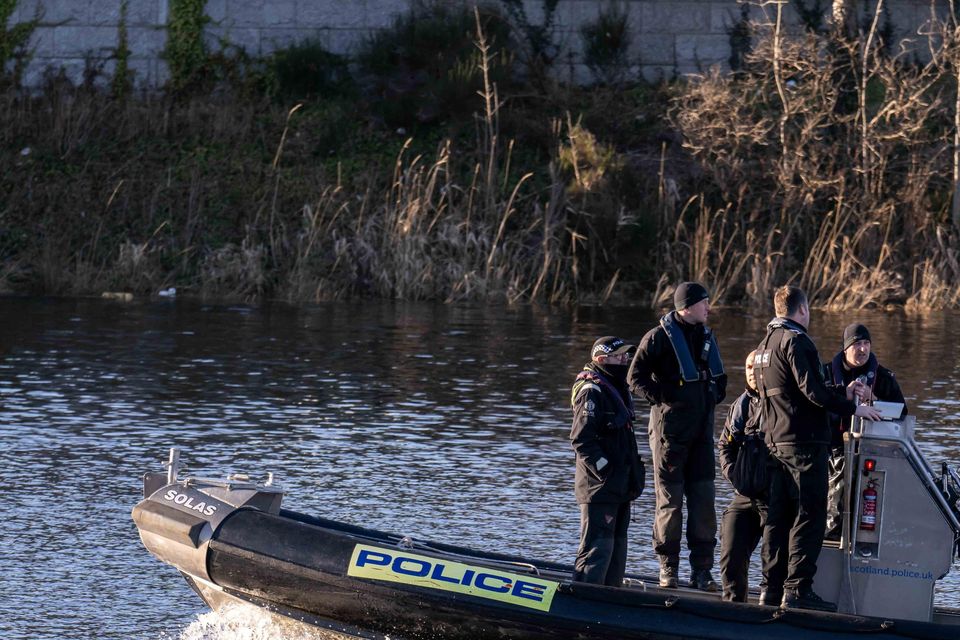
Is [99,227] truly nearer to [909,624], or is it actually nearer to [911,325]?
[911,325]

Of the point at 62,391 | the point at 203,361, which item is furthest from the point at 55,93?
the point at 62,391

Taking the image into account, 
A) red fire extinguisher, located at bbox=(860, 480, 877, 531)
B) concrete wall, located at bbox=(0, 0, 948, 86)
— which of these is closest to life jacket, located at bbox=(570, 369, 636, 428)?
red fire extinguisher, located at bbox=(860, 480, 877, 531)

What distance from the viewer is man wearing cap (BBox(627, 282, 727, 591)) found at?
29.8ft

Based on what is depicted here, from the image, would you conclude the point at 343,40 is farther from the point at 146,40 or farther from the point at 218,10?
the point at 146,40

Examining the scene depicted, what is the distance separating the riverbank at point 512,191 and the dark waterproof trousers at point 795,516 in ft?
56.1

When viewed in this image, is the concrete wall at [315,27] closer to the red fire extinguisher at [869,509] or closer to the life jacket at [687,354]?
the life jacket at [687,354]

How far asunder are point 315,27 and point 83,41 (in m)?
4.35

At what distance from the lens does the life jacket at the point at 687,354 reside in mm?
9078

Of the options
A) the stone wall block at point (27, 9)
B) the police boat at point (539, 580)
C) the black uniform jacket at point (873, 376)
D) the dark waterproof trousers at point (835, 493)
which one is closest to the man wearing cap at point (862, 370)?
the black uniform jacket at point (873, 376)

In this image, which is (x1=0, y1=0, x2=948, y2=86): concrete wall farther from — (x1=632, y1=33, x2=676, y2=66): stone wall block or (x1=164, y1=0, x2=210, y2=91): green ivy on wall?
(x1=164, y1=0, x2=210, y2=91): green ivy on wall

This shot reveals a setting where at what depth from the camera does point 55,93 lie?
29750 millimetres

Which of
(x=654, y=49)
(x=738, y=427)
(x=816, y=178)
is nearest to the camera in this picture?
(x=738, y=427)

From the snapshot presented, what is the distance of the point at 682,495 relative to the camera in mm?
9172

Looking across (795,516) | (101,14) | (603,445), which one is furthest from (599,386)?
(101,14)
